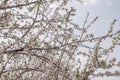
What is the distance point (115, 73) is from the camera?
21.1 feet

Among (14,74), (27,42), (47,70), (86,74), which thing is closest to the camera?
(86,74)

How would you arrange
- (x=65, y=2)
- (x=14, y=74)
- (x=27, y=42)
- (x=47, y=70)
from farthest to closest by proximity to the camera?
(x=14, y=74)
(x=65, y=2)
(x=27, y=42)
(x=47, y=70)

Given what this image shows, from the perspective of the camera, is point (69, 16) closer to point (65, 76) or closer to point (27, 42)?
point (27, 42)

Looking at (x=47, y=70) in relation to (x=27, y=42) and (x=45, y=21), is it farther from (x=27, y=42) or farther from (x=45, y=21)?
(x=45, y=21)

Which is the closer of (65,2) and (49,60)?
(49,60)

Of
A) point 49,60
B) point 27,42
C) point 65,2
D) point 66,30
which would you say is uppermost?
point 65,2

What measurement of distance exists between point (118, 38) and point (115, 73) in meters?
0.71

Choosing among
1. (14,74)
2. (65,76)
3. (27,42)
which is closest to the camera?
(65,76)

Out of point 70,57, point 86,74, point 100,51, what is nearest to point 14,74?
point 70,57

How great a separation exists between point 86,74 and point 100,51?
141cm

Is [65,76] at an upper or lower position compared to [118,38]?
lower

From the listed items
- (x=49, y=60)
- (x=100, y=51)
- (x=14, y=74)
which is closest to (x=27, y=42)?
(x=49, y=60)

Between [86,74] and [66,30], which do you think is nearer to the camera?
[86,74]

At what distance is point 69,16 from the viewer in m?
7.53
